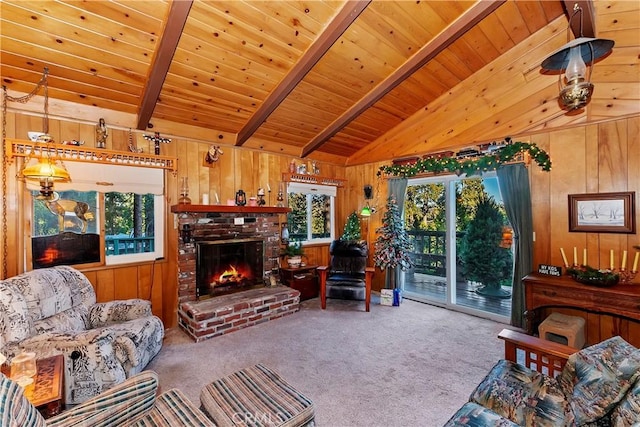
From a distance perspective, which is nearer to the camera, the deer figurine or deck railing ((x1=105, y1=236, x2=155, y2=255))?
the deer figurine

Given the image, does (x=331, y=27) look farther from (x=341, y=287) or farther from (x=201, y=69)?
(x=341, y=287)

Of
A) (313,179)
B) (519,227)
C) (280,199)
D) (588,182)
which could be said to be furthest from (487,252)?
(280,199)

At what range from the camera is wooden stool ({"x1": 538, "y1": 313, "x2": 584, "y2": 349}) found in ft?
9.75

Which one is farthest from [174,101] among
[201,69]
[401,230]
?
[401,230]

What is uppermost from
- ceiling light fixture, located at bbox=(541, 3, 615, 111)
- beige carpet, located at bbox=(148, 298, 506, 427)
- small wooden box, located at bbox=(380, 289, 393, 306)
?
ceiling light fixture, located at bbox=(541, 3, 615, 111)

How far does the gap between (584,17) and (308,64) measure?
2.94 metres

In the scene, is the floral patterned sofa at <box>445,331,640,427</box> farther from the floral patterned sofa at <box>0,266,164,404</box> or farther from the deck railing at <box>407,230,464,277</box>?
the deck railing at <box>407,230,464,277</box>

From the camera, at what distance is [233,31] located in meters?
2.81

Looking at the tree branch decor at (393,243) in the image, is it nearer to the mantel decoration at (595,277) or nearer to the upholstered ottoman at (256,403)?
the mantel decoration at (595,277)

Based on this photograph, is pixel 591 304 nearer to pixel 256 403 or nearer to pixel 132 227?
pixel 256 403

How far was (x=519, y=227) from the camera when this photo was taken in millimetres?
3766

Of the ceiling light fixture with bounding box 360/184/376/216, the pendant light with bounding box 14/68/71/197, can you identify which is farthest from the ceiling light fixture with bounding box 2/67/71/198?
the ceiling light fixture with bounding box 360/184/376/216

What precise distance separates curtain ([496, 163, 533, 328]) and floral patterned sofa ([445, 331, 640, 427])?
2.16m

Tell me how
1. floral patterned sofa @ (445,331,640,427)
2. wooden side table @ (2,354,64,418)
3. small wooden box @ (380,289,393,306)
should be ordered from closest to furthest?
1. floral patterned sofa @ (445,331,640,427)
2. wooden side table @ (2,354,64,418)
3. small wooden box @ (380,289,393,306)
